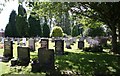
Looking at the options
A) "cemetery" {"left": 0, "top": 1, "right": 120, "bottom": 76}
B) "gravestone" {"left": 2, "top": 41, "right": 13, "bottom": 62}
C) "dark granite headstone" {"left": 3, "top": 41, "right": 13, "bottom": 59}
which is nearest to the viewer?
"cemetery" {"left": 0, "top": 1, "right": 120, "bottom": 76}

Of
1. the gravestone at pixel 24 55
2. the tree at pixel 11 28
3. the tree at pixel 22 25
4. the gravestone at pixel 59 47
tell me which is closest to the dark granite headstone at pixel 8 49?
the gravestone at pixel 24 55

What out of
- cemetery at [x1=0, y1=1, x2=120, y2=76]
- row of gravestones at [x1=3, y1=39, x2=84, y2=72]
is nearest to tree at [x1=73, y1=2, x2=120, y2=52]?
cemetery at [x1=0, y1=1, x2=120, y2=76]

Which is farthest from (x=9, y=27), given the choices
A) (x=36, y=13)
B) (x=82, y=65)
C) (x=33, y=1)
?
(x=82, y=65)

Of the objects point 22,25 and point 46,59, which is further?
point 22,25

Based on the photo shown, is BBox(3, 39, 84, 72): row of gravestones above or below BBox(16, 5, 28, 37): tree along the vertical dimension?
below

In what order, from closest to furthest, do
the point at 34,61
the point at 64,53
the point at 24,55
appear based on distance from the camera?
1. the point at 34,61
2. the point at 24,55
3. the point at 64,53

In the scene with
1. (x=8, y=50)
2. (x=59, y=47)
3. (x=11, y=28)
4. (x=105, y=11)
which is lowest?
(x=8, y=50)

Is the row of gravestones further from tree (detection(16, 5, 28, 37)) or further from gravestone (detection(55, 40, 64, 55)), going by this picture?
tree (detection(16, 5, 28, 37))

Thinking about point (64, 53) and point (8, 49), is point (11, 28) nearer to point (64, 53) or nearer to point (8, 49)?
point (64, 53)

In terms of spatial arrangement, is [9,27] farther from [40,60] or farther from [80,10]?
[40,60]

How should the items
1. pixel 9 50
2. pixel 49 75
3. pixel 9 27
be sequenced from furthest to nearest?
pixel 9 27
pixel 9 50
pixel 49 75

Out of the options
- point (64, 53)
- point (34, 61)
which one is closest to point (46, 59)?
point (34, 61)

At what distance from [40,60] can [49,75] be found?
2.26 m

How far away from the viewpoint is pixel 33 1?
18.9 metres
